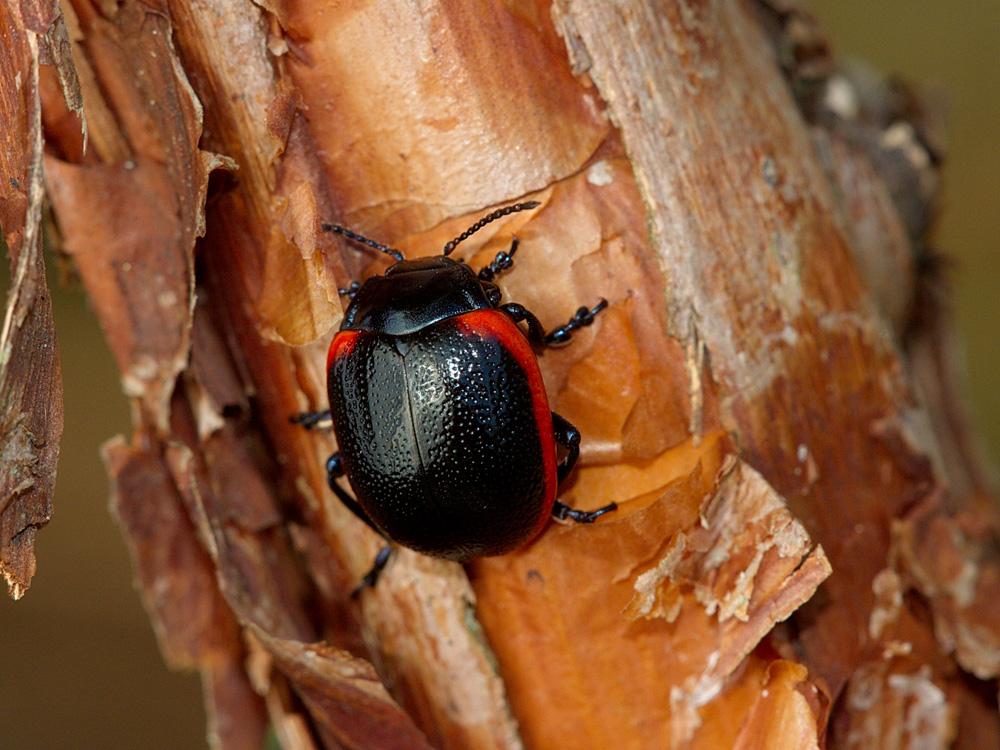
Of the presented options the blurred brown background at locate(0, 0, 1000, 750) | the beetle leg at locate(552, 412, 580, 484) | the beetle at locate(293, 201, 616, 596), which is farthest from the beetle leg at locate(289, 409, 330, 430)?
the blurred brown background at locate(0, 0, 1000, 750)

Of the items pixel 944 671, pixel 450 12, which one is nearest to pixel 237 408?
pixel 450 12

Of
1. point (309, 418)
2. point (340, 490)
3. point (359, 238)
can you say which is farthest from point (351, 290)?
point (340, 490)

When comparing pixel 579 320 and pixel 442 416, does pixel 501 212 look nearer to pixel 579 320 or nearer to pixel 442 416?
pixel 579 320

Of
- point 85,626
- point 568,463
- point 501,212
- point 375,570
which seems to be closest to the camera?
point 501,212

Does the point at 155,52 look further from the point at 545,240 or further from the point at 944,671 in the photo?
the point at 944,671

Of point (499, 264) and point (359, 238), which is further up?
point (359, 238)

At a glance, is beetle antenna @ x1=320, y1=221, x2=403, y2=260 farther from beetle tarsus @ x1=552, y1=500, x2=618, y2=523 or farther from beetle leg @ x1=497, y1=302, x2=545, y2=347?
beetle tarsus @ x1=552, y1=500, x2=618, y2=523
